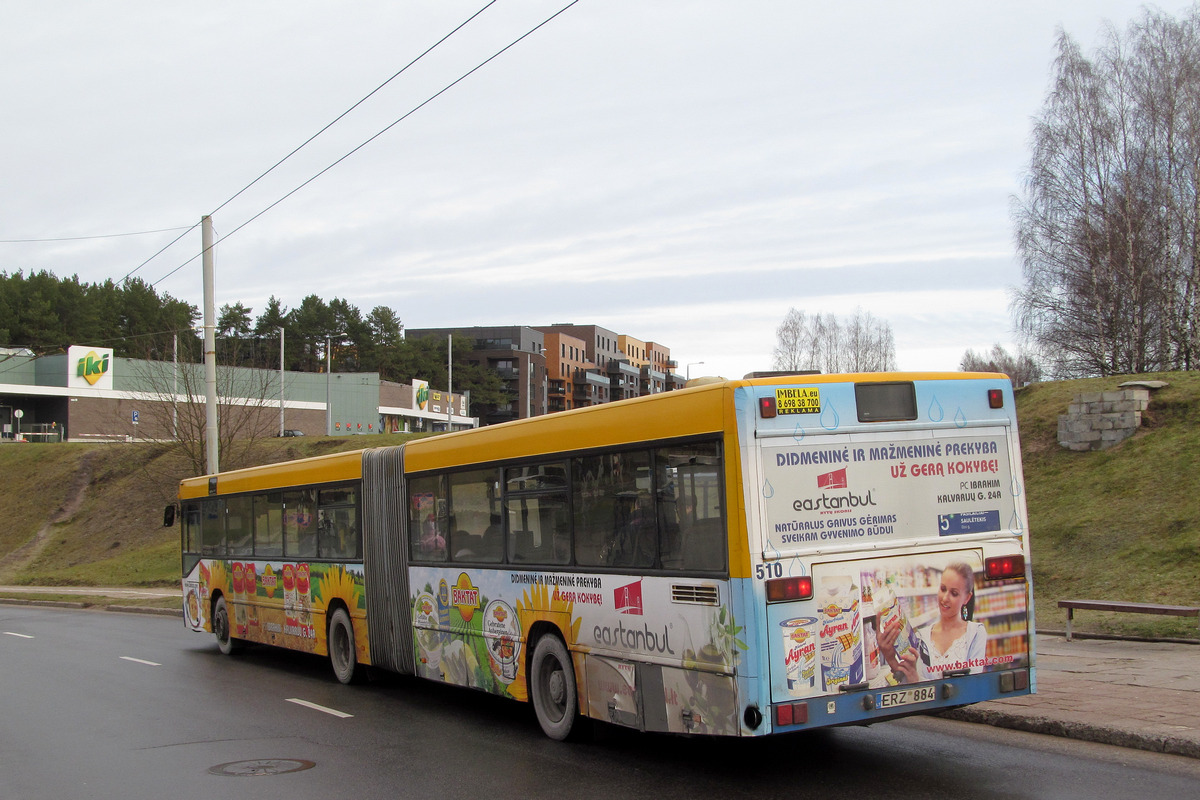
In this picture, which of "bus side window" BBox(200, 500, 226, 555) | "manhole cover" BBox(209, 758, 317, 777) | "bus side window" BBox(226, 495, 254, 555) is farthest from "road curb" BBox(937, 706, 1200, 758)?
"bus side window" BBox(200, 500, 226, 555)

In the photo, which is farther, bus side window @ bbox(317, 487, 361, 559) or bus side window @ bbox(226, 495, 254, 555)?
bus side window @ bbox(226, 495, 254, 555)

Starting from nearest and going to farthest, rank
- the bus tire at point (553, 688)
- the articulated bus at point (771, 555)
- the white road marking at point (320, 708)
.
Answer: the articulated bus at point (771, 555) → the bus tire at point (553, 688) → the white road marking at point (320, 708)

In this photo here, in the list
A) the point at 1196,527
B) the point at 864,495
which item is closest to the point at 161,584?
the point at 1196,527

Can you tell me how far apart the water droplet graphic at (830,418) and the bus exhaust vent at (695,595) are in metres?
1.32

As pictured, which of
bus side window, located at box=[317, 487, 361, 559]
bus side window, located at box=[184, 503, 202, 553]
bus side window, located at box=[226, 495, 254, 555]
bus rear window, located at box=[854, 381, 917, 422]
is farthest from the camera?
bus side window, located at box=[184, 503, 202, 553]

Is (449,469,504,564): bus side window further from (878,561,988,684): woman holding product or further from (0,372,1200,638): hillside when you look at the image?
(0,372,1200,638): hillside

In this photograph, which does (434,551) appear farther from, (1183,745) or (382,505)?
(1183,745)

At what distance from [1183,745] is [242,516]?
42.2ft

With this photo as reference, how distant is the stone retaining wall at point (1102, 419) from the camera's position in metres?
21.9

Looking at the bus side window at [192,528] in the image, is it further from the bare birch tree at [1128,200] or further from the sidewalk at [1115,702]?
the bare birch tree at [1128,200]

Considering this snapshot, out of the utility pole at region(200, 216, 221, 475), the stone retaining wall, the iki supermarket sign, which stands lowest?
the stone retaining wall

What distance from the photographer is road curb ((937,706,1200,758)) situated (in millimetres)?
7480

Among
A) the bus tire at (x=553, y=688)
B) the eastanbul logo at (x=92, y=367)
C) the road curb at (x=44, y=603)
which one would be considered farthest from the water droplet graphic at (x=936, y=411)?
the eastanbul logo at (x=92, y=367)

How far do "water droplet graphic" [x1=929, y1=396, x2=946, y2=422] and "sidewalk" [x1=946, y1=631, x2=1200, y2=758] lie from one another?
2886 mm
